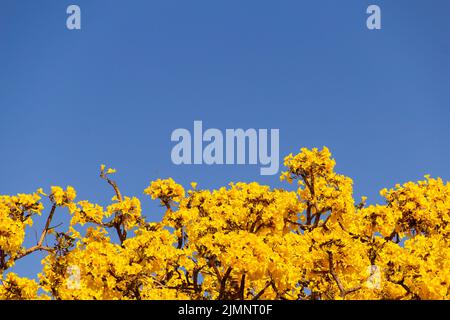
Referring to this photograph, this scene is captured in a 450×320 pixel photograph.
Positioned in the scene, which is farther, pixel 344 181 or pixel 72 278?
pixel 344 181

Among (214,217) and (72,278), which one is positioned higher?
(214,217)

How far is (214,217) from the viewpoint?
23719 mm

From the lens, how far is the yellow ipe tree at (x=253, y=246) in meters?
18.2

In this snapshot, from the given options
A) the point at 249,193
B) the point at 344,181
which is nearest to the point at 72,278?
the point at 249,193

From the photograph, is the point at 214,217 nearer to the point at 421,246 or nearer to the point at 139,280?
the point at 139,280

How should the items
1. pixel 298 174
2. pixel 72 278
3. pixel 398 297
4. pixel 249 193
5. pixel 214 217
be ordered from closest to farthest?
1. pixel 398 297
2. pixel 72 278
3. pixel 214 217
4. pixel 249 193
5. pixel 298 174

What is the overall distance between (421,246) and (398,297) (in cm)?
264

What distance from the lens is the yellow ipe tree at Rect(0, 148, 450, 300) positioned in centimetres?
1817

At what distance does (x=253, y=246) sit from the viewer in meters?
17.3
